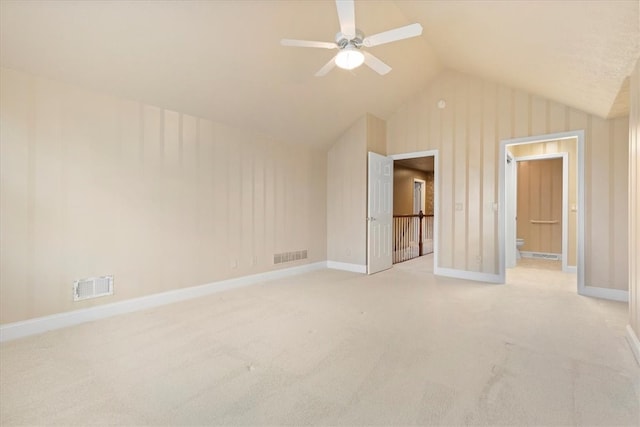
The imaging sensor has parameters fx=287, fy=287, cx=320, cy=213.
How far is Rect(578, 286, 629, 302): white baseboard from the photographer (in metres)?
3.61

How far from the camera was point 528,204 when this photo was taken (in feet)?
22.5

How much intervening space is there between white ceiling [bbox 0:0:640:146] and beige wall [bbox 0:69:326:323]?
31 centimetres

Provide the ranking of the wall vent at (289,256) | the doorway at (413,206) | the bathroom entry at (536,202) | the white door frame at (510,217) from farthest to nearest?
the doorway at (413,206)
the bathroom entry at (536,202)
the white door frame at (510,217)
the wall vent at (289,256)

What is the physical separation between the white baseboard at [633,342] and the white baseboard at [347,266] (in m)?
3.27

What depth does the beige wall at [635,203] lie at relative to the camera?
2184mm

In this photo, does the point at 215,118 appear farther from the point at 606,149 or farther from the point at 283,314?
the point at 606,149

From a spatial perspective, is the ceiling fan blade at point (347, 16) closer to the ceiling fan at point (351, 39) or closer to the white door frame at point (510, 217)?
the ceiling fan at point (351, 39)

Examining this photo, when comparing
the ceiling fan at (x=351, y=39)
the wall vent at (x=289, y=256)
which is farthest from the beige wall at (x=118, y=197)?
the ceiling fan at (x=351, y=39)

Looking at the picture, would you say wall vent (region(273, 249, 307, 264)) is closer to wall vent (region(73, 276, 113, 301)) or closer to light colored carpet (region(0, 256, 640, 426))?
light colored carpet (region(0, 256, 640, 426))

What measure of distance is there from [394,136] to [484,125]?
5.04ft

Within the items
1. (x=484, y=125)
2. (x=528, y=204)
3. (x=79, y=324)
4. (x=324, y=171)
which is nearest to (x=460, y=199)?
(x=484, y=125)

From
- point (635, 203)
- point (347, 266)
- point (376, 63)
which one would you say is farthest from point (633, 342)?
point (347, 266)

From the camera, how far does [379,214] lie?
5.35 m

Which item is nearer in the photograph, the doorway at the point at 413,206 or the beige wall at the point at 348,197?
the beige wall at the point at 348,197
